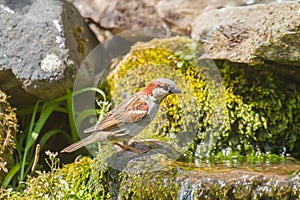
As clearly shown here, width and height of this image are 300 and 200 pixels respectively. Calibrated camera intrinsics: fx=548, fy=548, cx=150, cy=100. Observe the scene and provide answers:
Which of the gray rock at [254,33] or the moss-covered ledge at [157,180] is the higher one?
the gray rock at [254,33]

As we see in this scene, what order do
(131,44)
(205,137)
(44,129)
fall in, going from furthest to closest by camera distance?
(131,44) < (44,129) < (205,137)

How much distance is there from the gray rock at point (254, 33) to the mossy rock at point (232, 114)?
0.98ft

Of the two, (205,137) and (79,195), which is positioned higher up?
(205,137)

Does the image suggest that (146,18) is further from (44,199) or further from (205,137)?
(44,199)

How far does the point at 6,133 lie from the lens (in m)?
4.68

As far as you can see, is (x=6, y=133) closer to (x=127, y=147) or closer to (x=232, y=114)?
(x=127, y=147)

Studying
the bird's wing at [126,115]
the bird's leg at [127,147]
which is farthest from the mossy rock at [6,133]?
the bird's leg at [127,147]

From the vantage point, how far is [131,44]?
6.34 m

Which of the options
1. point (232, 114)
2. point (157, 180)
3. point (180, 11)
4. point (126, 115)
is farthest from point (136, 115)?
point (180, 11)

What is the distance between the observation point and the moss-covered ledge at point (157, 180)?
3.56 m

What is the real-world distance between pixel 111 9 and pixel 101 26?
0.24m

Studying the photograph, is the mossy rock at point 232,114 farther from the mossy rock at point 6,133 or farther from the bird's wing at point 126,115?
the mossy rock at point 6,133

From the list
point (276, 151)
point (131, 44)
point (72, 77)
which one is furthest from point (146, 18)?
point (276, 151)

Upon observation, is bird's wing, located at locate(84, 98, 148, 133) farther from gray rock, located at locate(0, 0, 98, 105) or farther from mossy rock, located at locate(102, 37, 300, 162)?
gray rock, located at locate(0, 0, 98, 105)
